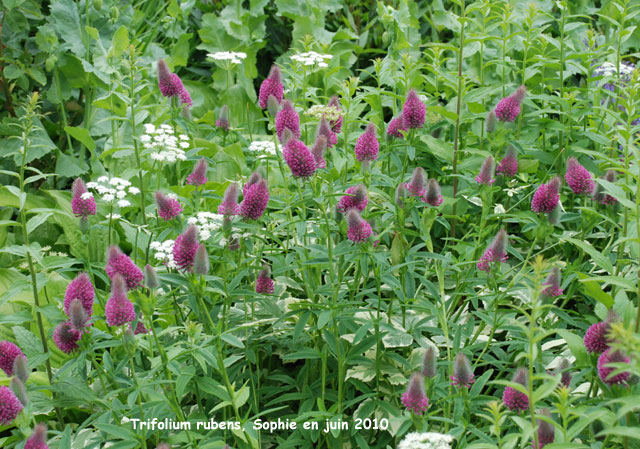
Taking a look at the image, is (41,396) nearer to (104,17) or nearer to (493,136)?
(493,136)

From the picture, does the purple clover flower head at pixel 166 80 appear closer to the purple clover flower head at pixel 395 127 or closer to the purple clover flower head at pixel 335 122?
the purple clover flower head at pixel 335 122

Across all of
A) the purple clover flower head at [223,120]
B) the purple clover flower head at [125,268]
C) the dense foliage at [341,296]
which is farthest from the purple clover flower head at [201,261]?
the purple clover flower head at [223,120]

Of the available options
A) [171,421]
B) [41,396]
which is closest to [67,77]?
[41,396]

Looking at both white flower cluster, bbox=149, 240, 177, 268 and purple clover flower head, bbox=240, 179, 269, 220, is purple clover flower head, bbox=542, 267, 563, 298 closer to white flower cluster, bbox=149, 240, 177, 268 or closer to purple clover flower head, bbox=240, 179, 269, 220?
purple clover flower head, bbox=240, 179, 269, 220

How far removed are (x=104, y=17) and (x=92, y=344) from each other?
10.6ft

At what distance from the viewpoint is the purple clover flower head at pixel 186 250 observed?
213 centimetres

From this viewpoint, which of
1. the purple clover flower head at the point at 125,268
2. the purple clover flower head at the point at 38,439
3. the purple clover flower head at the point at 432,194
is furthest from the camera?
the purple clover flower head at the point at 432,194

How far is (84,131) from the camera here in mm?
4207

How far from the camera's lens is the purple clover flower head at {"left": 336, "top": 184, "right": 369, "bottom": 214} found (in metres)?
2.39

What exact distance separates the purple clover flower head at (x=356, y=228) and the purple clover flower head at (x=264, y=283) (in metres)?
0.52

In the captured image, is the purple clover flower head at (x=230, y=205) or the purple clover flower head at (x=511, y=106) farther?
the purple clover flower head at (x=511, y=106)

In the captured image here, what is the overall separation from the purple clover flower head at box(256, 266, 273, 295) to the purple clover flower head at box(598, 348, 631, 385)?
4.14 feet

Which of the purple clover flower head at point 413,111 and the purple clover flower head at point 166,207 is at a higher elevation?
the purple clover flower head at point 413,111

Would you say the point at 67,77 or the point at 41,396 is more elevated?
the point at 67,77
